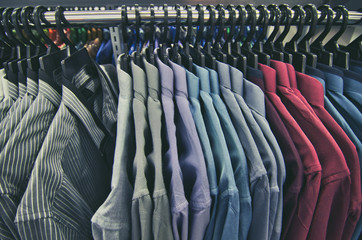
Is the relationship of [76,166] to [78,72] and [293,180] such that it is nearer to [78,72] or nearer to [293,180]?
[78,72]

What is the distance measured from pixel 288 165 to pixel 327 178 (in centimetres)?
7

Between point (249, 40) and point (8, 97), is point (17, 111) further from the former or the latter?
point (249, 40)

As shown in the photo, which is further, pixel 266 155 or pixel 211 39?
pixel 211 39

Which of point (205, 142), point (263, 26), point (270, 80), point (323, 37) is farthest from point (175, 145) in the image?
point (323, 37)

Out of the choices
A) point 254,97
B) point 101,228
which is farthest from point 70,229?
point 254,97

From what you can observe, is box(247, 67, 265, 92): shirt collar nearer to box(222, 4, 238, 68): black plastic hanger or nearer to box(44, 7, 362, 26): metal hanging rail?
box(222, 4, 238, 68): black plastic hanger

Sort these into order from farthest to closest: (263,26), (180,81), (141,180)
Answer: (263,26) → (180,81) → (141,180)

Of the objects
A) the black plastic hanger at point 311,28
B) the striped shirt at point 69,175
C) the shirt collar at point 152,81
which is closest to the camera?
the striped shirt at point 69,175

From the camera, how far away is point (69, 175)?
0.35 metres

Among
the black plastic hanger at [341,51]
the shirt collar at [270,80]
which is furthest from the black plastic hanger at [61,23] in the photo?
the black plastic hanger at [341,51]

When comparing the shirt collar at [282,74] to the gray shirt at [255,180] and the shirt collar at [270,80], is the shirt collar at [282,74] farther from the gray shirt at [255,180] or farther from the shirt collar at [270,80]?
the gray shirt at [255,180]

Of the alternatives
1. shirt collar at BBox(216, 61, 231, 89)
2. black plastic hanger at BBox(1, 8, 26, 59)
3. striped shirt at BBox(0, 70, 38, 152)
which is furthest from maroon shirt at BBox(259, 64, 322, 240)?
black plastic hanger at BBox(1, 8, 26, 59)

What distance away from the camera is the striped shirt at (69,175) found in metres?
0.29

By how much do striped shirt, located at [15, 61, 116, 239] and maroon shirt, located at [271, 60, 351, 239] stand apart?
0.41 m
